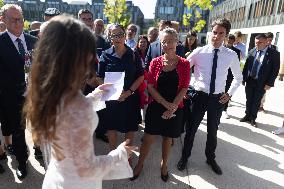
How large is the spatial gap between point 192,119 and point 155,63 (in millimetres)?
1118

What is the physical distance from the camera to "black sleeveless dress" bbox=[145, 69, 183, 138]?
3.58 m

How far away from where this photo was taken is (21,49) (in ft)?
11.6

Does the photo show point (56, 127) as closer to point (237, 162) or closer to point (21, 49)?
point (21, 49)

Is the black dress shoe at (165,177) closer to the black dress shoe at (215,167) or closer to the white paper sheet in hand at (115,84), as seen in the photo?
the black dress shoe at (215,167)

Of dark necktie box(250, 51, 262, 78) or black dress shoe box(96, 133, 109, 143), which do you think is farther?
dark necktie box(250, 51, 262, 78)

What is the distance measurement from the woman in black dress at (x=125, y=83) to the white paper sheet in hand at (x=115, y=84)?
13.3 inches

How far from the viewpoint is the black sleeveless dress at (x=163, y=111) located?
358 cm

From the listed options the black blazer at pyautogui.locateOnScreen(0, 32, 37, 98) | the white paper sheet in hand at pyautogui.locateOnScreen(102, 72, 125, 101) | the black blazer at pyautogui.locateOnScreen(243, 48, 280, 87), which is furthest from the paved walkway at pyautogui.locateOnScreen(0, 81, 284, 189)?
the white paper sheet in hand at pyautogui.locateOnScreen(102, 72, 125, 101)

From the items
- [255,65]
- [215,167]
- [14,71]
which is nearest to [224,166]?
[215,167]

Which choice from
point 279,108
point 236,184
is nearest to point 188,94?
point 236,184

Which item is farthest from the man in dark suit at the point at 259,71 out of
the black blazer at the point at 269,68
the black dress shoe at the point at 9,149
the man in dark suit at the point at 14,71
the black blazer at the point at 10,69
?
the black dress shoe at the point at 9,149

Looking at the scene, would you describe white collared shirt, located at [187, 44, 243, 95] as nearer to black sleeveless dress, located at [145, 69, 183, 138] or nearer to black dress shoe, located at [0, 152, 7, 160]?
black sleeveless dress, located at [145, 69, 183, 138]

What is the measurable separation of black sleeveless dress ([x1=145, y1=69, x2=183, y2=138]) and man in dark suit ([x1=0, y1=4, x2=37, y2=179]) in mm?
1667

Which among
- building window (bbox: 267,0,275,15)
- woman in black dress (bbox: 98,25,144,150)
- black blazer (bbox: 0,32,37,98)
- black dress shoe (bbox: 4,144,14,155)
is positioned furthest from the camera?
building window (bbox: 267,0,275,15)
